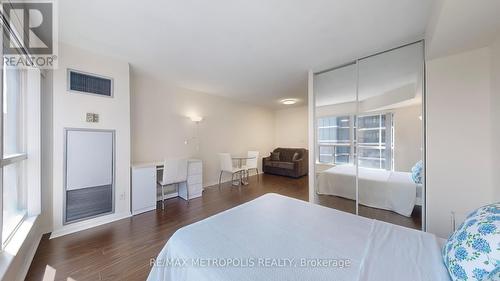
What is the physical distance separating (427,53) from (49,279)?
14.8 ft

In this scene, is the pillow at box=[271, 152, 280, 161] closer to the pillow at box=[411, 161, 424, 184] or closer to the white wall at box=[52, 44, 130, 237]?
the pillow at box=[411, 161, 424, 184]

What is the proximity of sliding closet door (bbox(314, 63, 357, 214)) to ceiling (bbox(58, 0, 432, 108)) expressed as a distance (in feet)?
1.01

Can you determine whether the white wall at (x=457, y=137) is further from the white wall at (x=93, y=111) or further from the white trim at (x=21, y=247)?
the white wall at (x=93, y=111)

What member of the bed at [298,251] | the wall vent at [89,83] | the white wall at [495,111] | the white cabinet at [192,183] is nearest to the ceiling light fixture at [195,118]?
the white cabinet at [192,183]

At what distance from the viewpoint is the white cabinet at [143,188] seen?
3.03m

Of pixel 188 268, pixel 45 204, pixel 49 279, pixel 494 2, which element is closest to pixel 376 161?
pixel 494 2

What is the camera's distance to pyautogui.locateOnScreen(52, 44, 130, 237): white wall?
2.35 metres

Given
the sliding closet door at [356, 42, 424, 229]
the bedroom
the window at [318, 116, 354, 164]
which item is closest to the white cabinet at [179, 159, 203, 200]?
the bedroom

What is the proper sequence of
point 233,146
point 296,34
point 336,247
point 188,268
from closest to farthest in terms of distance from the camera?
point 188,268
point 336,247
point 296,34
point 233,146

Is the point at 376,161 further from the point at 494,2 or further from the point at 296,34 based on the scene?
the point at 296,34

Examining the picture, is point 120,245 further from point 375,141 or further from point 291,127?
point 291,127

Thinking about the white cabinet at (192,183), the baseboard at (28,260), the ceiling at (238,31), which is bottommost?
the baseboard at (28,260)

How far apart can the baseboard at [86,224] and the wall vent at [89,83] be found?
1.85 m

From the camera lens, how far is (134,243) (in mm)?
2203
